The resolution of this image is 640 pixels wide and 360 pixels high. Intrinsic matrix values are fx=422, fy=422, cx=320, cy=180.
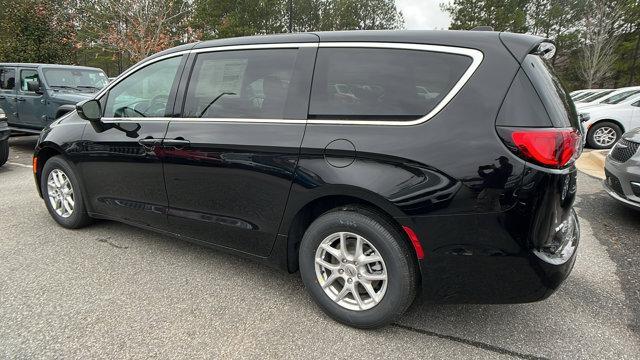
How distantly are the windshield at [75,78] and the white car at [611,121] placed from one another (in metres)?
11.3

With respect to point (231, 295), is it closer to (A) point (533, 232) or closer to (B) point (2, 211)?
(A) point (533, 232)

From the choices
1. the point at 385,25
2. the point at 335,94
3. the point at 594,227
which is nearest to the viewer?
the point at 335,94

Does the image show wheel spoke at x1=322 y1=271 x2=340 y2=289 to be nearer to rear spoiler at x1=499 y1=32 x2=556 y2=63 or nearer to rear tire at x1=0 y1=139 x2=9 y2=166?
rear spoiler at x1=499 y1=32 x2=556 y2=63

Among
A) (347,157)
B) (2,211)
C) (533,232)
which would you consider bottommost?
Result: (2,211)

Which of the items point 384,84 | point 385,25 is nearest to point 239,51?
point 384,84

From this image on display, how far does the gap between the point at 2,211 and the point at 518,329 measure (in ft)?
17.2

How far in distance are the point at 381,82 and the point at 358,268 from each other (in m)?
1.10

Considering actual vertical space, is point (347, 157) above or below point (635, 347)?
above

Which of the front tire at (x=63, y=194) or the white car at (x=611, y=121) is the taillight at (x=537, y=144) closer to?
the front tire at (x=63, y=194)

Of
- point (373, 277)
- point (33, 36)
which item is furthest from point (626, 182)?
point (33, 36)

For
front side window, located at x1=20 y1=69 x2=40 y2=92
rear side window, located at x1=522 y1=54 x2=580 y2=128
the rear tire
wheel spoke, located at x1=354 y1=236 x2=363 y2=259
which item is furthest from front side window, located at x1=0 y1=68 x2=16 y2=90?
rear side window, located at x1=522 y1=54 x2=580 y2=128

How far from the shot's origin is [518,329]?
8.47 ft

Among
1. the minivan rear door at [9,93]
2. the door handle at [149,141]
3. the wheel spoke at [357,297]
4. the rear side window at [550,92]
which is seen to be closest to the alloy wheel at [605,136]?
the rear side window at [550,92]

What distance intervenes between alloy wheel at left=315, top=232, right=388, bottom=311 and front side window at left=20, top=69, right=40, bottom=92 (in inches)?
356
